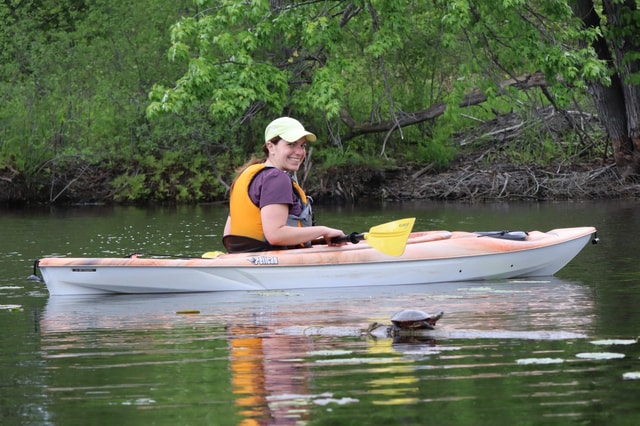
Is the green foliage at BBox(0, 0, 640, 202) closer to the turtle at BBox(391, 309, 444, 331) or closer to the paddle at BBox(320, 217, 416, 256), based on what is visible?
the paddle at BBox(320, 217, 416, 256)

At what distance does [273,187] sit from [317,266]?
934 millimetres

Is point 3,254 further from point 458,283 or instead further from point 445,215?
point 445,215

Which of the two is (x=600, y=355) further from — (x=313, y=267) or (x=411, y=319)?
(x=313, y=267)

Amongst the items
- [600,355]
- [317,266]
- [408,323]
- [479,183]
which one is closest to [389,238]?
[317,266]

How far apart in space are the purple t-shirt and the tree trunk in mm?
9955

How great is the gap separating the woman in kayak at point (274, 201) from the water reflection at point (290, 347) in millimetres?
452

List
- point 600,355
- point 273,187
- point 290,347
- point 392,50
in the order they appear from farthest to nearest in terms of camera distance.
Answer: point 392,50 < point 273,187 < point 290,347 < point 600,355

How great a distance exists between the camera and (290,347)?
23.0 feet

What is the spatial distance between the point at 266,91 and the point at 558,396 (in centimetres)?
1314

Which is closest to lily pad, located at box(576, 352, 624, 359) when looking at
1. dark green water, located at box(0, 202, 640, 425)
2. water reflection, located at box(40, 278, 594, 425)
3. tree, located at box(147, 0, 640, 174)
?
dark green water, located at box(0, 202, 640, 425)

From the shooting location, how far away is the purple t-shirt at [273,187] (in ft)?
31.2

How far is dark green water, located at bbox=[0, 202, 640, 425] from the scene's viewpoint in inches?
208

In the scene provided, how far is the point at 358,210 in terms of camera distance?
21641 mm

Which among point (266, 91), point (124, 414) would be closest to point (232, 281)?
point (124, 414)
